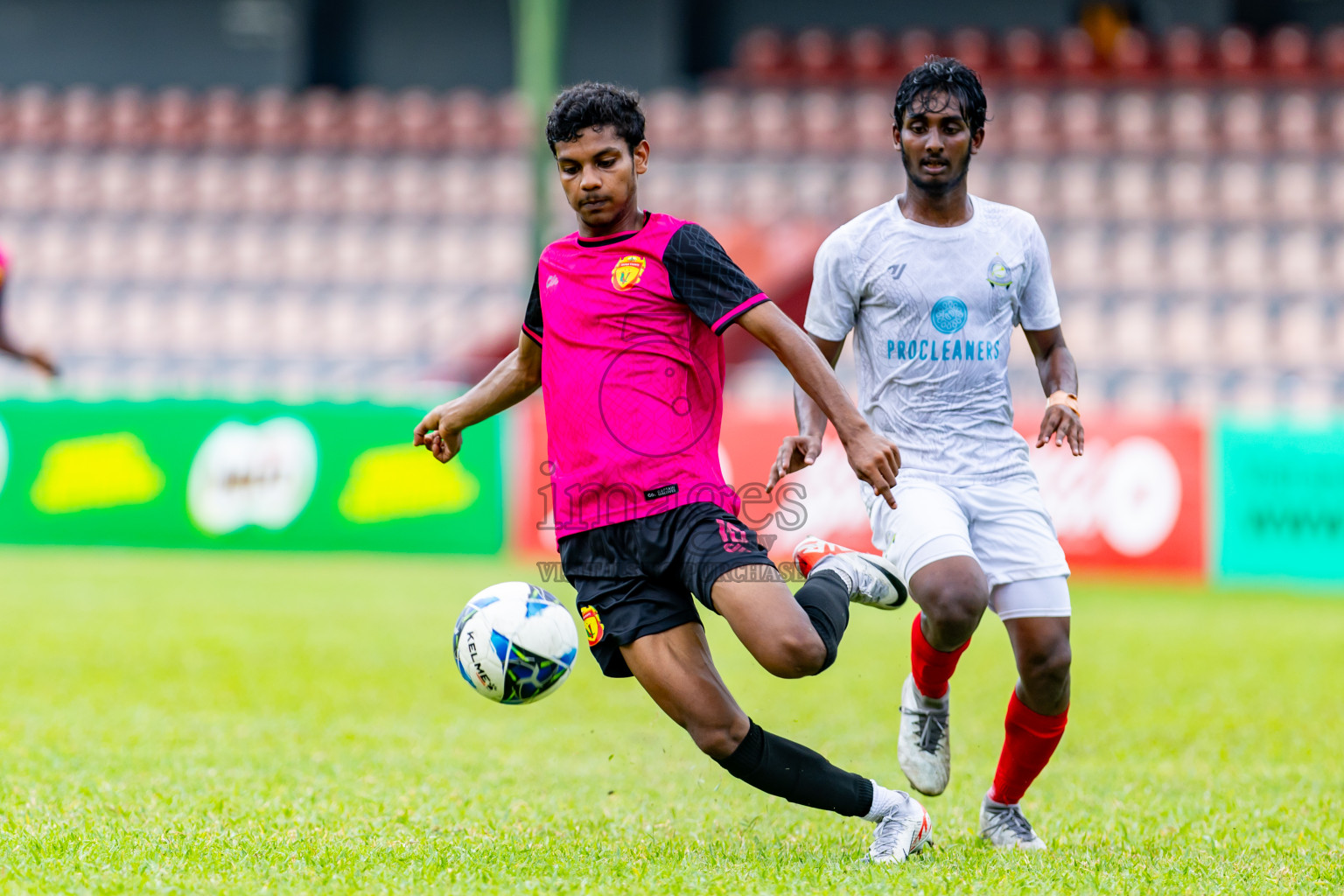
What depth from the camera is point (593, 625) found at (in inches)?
160

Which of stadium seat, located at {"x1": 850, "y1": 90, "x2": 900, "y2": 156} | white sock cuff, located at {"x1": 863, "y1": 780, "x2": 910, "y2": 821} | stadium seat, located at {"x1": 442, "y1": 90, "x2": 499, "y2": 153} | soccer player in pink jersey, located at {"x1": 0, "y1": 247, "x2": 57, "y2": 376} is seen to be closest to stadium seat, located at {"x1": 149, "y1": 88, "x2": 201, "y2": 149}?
stadium seat, located at {"x1": 442, "y1": 90, "x2": 499, "y2": 153}

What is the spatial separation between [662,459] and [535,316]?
0.60 m

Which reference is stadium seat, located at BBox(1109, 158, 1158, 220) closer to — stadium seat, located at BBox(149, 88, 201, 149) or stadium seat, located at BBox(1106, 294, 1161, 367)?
stadium seat, located at BBox(1106, 294, 1161, 367)

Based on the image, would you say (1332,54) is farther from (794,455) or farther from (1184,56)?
(794,455)

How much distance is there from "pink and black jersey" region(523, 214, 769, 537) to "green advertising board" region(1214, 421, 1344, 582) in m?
9.93

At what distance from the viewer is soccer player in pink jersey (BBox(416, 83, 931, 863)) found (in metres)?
3.88

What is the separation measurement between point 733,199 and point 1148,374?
6190 millimetres

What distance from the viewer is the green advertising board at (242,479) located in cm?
1384

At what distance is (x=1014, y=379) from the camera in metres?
16.9

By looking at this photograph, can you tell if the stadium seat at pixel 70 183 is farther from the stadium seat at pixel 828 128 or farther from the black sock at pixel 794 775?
the black sock at pixel 794 775

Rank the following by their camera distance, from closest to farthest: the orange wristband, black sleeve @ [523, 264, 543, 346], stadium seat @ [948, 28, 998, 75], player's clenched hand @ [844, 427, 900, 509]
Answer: player's clenched hand @ [844, 427, 900, 509], black sleeve @ [523, 264, 543, 346], the orange wristband, stadium seat @ [948, 28, 998, 75]

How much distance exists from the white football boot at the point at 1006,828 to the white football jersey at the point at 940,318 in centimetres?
95

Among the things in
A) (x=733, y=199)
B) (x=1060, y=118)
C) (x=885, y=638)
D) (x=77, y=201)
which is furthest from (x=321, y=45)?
(x=885, y=638)

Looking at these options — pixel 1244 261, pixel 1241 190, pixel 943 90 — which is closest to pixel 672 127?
pixel 1241 190
